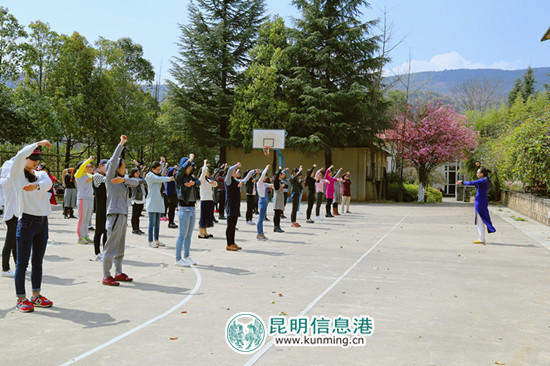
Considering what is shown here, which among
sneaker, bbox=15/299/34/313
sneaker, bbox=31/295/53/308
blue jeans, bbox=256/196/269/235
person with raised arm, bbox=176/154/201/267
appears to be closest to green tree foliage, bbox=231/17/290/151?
blue jeans, bbox=256/196/269/235

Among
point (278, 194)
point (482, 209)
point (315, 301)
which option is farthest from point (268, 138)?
point (315, 301)

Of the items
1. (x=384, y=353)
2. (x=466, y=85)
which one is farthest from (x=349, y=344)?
(x=466, y=85)

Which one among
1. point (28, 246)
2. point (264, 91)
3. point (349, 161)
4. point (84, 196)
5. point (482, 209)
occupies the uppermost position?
point (264, 91)

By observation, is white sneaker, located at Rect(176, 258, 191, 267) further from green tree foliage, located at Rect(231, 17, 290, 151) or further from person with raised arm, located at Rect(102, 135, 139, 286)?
green tree foliage, located at Rect(231, 17, 290, 151)

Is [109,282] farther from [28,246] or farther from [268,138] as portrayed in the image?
[268,138]

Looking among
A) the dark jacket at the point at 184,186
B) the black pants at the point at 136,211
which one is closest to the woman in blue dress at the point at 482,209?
the dark jacket at the point at 184,186

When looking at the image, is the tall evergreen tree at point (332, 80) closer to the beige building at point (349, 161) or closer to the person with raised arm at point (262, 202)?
the beige building at point (349, 161)

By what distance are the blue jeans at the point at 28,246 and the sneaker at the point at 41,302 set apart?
0.11 metres

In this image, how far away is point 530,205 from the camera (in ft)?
72.0

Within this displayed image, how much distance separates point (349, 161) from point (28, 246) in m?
33.4

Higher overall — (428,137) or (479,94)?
(479,94)

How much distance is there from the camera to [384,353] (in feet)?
14.8

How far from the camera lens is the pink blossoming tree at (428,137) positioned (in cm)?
3766

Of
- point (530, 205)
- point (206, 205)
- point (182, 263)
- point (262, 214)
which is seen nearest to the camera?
point (182, 263)
